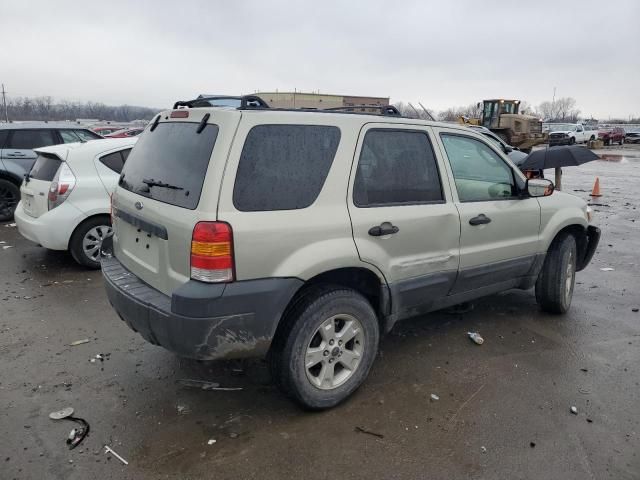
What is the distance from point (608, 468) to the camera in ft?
8.84

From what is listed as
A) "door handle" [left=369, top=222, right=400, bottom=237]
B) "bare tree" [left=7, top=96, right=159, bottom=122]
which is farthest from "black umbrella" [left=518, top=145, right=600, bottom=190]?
"bare tree" [left=7, top=96, right=159, bottom=122]

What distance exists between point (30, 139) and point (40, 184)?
13.0ft

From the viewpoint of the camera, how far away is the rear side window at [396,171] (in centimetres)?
321

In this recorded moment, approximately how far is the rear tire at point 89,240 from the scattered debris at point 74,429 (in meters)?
3.24

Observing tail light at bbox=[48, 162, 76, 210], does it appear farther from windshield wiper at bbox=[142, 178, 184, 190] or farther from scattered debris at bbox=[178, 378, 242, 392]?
scattered debris at bbox=[178, 378, 242, 392]

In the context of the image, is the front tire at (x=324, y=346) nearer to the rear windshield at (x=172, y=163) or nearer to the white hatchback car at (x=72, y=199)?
the rear windshield at (x=172, y=163)

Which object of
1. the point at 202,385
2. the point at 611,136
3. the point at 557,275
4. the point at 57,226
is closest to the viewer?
the point at 202,385

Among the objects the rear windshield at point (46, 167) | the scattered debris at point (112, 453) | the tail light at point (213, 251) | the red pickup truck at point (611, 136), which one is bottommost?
the scattered debris at point (112, 453)

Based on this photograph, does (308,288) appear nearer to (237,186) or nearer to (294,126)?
(237,186)

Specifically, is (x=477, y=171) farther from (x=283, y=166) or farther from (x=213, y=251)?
(x=213, y=251)

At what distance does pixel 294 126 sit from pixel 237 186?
57cm

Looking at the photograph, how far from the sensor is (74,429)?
2982 millimetres

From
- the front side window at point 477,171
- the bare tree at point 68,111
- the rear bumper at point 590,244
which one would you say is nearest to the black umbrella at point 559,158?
the rear bumper at point 590,244

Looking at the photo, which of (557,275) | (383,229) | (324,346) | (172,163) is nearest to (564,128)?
(557,275)
